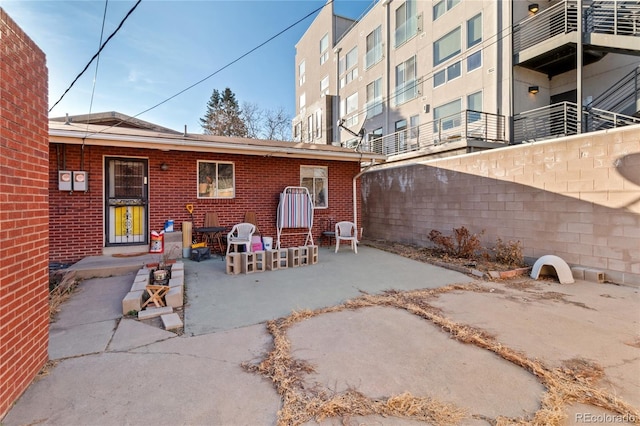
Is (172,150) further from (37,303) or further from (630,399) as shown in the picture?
(630,399)

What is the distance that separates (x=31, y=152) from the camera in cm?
234

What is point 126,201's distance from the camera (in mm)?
6855

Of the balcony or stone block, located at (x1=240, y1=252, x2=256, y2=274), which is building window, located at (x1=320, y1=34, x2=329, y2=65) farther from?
stone block, located at (x1=240, y1=252, x2=256, y2=274)

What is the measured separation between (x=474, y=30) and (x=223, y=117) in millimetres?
26110

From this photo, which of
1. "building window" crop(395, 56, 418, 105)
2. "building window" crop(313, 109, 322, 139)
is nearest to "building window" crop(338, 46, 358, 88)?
"building window" crop(313, 109, 322, 139)

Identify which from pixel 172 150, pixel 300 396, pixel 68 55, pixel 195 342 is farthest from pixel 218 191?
pixel 300 396

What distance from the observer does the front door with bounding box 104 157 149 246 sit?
22.1 ft

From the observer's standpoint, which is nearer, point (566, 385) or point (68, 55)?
point (566, 385)

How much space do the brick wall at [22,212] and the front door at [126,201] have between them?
186 inches

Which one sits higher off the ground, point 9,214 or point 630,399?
point 9,214

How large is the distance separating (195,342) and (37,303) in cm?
132

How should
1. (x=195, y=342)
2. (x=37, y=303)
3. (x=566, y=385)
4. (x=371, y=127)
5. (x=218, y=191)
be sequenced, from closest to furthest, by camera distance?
1. (x=566, y=385)
2. (x=37, y=303)
3. (x=195, y=342)
4. (x=218, y=191)
5. (x=371, y=127)

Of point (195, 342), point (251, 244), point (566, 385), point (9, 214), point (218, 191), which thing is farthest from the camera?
point (218, 191)

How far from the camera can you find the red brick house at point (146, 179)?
626 cm
